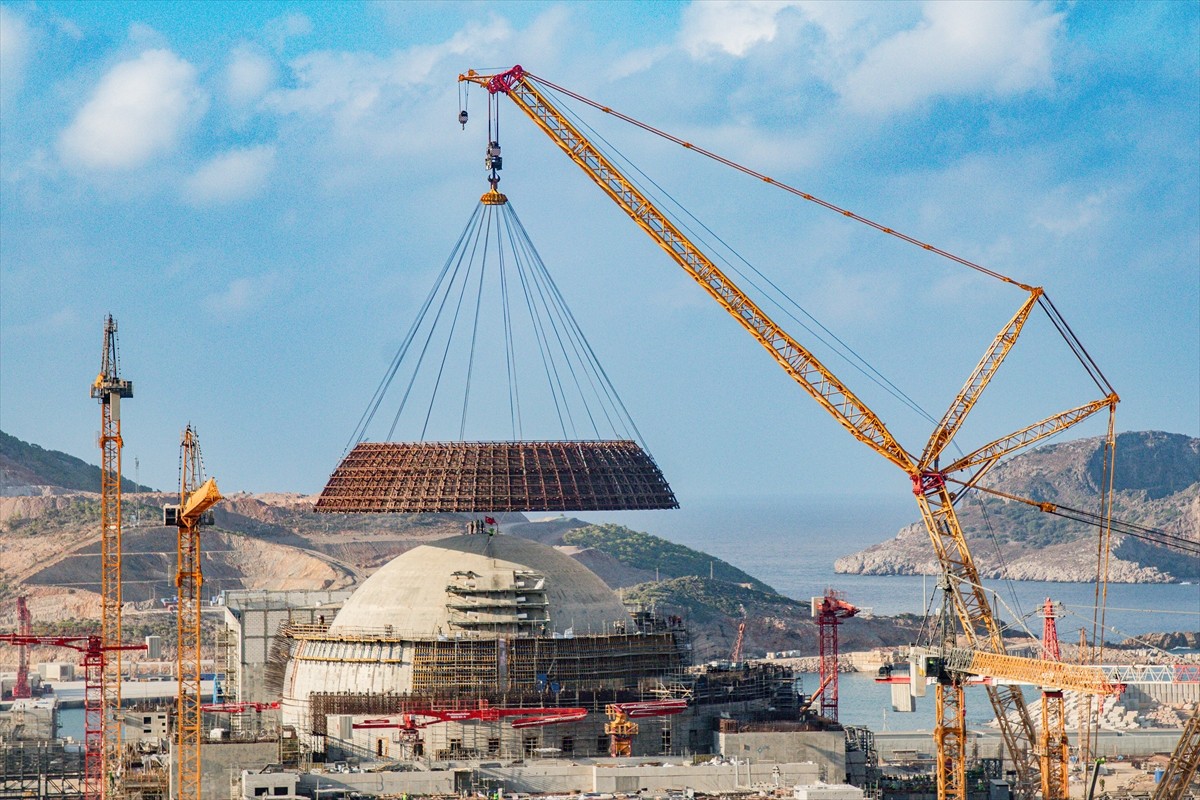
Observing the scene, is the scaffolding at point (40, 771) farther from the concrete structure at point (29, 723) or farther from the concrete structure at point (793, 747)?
the concrete structure at point (793, 747)

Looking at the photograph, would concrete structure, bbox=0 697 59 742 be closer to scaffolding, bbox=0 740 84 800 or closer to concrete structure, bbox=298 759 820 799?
scaffolding, bbox=0 740 84 800

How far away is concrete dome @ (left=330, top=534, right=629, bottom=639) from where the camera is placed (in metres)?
133

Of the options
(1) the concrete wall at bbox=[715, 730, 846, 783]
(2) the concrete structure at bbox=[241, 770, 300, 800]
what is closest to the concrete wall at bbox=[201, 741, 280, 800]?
(2) the concrete structure at bbox=[241, 770, 300, 800]

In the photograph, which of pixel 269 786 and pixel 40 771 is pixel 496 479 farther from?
pixel 40 771

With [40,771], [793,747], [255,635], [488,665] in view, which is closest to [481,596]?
[488,665]

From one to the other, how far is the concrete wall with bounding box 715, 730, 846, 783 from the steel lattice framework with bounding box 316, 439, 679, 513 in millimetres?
16414

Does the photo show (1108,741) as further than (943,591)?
Yes

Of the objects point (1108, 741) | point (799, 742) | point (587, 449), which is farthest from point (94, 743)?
point (1108, 741)

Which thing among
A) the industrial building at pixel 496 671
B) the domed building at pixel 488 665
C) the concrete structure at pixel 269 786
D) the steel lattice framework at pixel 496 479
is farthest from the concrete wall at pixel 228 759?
the steel lattice framework at pixel 496 479

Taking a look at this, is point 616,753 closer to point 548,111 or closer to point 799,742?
point 799,742

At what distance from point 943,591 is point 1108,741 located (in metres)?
49.2

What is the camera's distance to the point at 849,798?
368 feet

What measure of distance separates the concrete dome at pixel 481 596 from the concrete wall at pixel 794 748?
13663 mm

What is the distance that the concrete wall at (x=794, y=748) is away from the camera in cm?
12456
